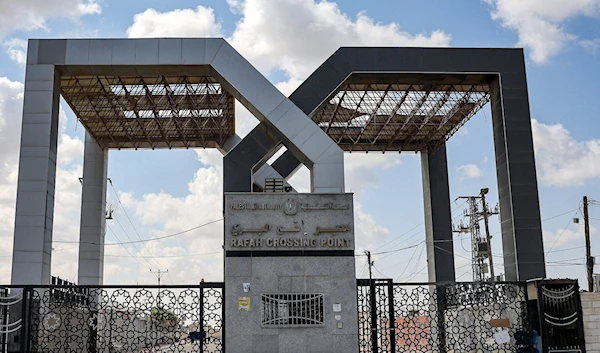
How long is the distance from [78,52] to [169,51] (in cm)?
228

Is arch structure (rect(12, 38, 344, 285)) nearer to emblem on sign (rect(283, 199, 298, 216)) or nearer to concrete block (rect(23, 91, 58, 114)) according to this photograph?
concrete block (rect(23, 91, 58, 114))

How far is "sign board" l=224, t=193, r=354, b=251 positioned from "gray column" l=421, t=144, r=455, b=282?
11.4 m

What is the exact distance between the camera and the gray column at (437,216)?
2470 cm

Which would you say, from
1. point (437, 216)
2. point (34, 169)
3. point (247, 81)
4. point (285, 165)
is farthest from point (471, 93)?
point (34, 169)

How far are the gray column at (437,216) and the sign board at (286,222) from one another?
11.4 m

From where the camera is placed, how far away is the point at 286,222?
14.2m

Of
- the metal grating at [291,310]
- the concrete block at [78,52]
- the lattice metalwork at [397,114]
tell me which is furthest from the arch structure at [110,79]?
the lattice metalwork at [397,114]

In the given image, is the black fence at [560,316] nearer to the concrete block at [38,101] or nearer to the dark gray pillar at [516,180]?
the dark gray pillar at [516,180]

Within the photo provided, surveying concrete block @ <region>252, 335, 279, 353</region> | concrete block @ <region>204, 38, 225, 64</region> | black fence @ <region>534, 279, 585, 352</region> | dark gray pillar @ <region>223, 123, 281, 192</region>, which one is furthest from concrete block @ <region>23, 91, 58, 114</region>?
black fence @ <region>534, 279, 585, 352</region>

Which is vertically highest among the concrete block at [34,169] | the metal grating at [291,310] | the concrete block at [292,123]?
the concrete block at [292,123]

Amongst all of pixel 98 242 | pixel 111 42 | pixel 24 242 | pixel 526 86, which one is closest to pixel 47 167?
pixel 24 242

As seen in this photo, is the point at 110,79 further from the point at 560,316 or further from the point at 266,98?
the point at 560,316

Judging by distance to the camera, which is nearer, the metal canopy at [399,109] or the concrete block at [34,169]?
the concrete block at [34,169]

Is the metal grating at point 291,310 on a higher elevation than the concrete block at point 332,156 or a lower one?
lower
